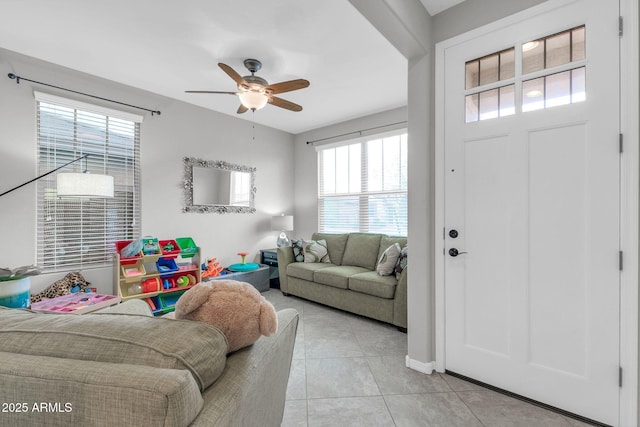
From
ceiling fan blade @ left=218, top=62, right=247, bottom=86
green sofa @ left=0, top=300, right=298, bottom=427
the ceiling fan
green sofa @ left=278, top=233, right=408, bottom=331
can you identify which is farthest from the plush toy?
green sofa @ left=278, top=233, right=408, bottom=331

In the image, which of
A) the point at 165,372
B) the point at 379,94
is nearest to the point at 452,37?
the point at 379,94

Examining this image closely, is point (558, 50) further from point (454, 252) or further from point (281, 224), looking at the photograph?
point (281, 224)

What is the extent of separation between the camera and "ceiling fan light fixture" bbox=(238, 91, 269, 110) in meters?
2.59

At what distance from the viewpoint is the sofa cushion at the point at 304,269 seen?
12.1 ft

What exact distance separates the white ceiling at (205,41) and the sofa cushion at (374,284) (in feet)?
7.39

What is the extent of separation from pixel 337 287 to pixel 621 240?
2.47 meters

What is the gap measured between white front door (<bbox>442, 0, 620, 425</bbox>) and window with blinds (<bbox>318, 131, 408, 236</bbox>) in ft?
6.76

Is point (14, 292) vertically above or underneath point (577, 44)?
underneath

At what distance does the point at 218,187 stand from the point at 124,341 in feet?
12.2

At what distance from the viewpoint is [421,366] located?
2057 millimetres

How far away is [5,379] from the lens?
0.62 m

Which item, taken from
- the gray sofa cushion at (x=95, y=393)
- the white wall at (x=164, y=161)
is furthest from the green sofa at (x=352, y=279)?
the gray sofa cushion at (x=95, y=393)

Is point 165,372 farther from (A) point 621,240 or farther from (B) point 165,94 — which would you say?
(B) point 165,94

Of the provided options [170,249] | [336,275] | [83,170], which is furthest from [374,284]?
[83,170]
